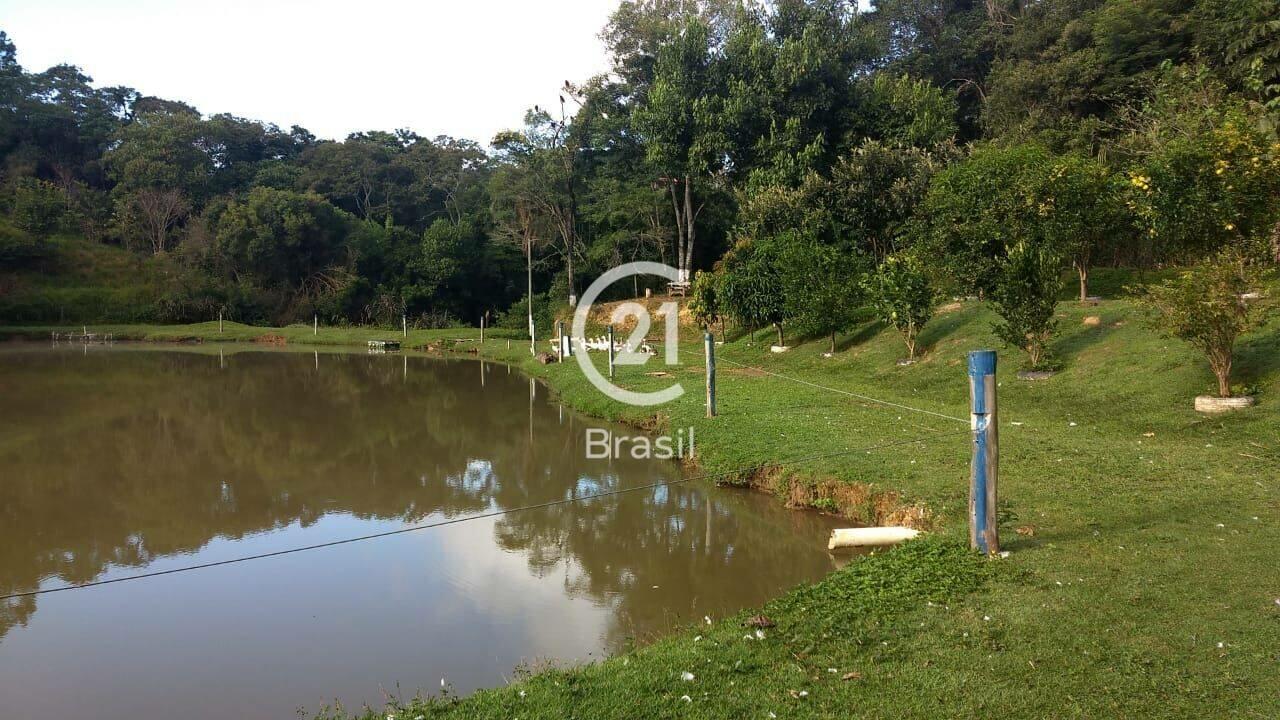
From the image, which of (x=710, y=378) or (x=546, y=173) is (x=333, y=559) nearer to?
(x=710, y=378)

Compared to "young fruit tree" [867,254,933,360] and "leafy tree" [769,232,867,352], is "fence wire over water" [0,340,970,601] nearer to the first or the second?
"young fruit tree" [867,254,933,360]

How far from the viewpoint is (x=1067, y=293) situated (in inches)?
923

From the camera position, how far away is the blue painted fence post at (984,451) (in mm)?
6559

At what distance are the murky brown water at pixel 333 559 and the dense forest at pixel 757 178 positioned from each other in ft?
31.7

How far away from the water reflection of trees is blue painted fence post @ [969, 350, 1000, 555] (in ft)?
6.80

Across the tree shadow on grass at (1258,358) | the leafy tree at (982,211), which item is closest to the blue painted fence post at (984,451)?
the tree shadow on grass at (1258,358)

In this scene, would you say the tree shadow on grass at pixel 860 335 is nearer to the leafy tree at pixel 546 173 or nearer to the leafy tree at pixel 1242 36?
the leafy tree at pixel 1242 36

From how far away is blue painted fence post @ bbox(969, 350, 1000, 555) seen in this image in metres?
6.56

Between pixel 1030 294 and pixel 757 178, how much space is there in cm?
1639

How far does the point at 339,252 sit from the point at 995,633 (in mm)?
54363

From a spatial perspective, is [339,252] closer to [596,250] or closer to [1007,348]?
[596,250]

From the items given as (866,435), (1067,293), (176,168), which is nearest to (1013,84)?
(1067,293)

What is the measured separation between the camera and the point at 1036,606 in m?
5.55

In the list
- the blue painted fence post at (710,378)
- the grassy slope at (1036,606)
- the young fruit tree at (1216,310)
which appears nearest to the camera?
the grassy slope at (1036,606)
